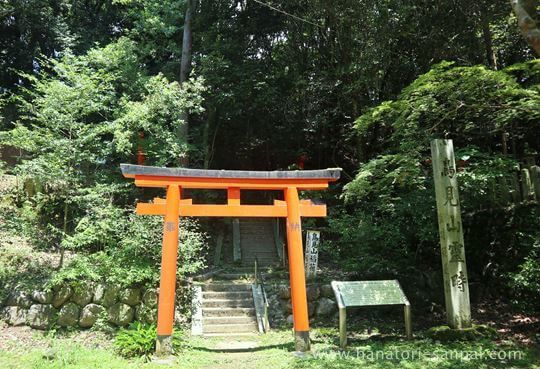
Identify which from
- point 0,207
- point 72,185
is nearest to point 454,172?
point 72,185

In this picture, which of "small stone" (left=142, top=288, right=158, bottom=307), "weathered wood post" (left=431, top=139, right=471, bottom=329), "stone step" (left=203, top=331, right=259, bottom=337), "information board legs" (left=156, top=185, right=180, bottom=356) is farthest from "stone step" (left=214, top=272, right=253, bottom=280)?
"weathered wood post" (left=431, top=139, right=471, bottom=329)

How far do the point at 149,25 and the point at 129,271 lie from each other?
32.5 ft

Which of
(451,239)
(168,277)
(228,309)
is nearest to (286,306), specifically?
(228,309)

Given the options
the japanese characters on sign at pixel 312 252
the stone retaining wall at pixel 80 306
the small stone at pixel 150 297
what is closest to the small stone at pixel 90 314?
the stone retaining wall at pixel 80 306

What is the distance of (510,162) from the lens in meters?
7.53

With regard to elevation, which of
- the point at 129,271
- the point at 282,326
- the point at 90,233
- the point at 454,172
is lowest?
the point at 282,326

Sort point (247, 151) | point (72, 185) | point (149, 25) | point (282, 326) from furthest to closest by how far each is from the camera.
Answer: point (247, 151) → point (149, 25) → point (72, 185) → point (282, 326)

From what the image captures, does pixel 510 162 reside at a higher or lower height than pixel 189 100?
lower

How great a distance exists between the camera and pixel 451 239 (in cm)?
690

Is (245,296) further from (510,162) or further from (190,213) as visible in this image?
(510,162)

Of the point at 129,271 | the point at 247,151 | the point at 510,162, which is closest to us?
the point at 510,162

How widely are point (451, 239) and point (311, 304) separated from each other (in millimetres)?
3849

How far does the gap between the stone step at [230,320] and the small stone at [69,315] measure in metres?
2.67

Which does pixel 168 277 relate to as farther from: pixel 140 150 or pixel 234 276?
pixel 140 150
